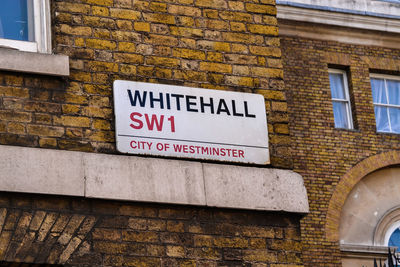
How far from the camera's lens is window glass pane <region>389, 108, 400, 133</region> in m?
19.5

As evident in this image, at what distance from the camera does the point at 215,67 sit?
7898 millimetres

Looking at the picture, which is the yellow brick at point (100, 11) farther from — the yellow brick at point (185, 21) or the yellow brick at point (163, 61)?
the yellow brick at point (185, 21)

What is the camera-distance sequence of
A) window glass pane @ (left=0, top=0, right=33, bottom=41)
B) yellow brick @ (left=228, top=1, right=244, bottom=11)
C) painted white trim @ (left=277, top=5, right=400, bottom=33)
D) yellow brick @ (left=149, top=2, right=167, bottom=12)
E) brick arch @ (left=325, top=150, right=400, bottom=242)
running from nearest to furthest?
window glass pane @ (left=0, top=0, right=33, bottom=41), yellow brick @ (left=149, top=2, right=167, bottom=12), yellow brick @ (left=228, top=1, right=244, bottom=11), brick arch @ (left=325, top=150, right=400, bottom=242), painted white trim @ (left=277, top=5, right=400, bottom=33)

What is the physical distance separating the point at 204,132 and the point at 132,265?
52.8 inches

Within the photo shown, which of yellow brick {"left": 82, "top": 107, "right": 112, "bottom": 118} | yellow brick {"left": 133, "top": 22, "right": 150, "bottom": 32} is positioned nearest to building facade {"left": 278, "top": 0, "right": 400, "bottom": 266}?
yellow brick {"left": 133, "top": 22, "right": 150, "bottom": 32}

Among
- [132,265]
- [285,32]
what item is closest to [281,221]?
[132,265]

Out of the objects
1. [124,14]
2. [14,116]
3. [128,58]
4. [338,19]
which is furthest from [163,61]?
[338,19]

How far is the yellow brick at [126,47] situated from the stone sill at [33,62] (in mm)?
550

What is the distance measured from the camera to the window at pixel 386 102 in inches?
762

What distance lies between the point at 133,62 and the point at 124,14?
1.56 feet

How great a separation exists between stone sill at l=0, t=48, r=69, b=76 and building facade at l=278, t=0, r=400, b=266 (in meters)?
10.7

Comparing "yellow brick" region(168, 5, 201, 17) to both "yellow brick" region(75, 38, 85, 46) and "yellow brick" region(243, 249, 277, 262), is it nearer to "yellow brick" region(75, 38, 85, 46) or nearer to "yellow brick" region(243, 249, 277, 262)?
"yellow brick" region(75, 38, 85, 46)

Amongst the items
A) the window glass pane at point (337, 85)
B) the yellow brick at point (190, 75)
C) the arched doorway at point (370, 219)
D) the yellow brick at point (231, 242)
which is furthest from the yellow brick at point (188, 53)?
the window glass pane at point (337, 85)

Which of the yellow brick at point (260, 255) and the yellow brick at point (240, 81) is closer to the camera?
the yellow brick at point (260, 255)
